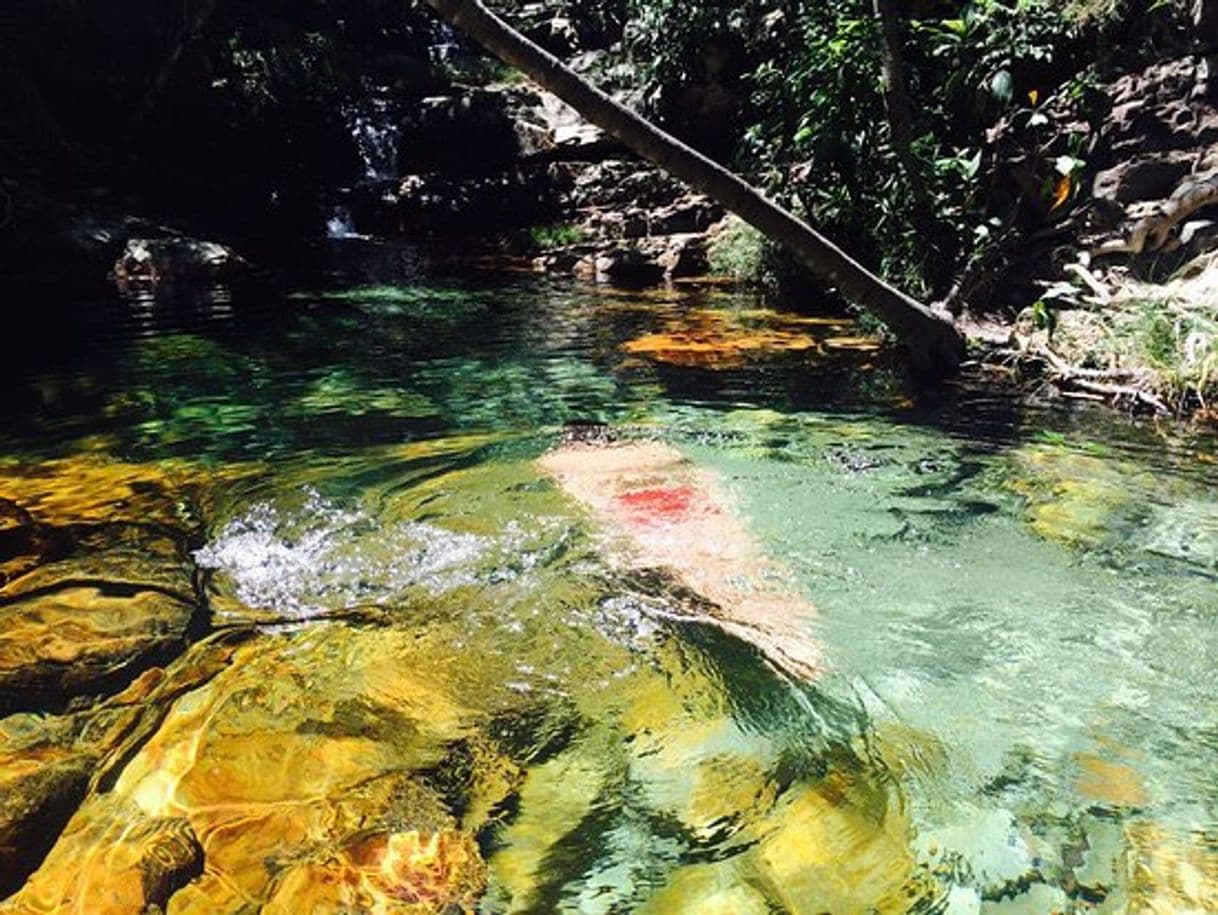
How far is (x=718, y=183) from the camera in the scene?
5512mm

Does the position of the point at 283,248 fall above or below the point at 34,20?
below

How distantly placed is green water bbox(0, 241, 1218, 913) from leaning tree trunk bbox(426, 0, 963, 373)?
0.52 meters

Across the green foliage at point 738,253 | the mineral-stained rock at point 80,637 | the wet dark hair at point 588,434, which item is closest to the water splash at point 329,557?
the mineral-stained rock at point 80,637

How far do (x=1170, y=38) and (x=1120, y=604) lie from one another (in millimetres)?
7830

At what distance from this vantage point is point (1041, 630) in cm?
321

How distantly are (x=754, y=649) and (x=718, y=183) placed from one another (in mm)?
3350

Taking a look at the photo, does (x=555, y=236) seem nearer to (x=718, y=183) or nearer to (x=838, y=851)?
(x=718, y=183)

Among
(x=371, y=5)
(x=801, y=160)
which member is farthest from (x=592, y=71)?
(x=801, y=160)

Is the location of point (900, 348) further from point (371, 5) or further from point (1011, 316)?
point (371, 5)

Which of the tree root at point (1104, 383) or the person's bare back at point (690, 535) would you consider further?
the tree root at point (1104, 383)

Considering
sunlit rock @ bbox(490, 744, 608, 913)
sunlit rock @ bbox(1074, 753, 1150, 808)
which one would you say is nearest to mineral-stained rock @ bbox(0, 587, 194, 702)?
sunlit rock @ bbox(490, 744, 608, 913)

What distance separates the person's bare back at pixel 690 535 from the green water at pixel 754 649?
118 mm

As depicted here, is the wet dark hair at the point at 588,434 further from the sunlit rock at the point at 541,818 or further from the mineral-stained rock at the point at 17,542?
the sunlit rock at the point at 541,818

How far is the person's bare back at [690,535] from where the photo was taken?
10.7 ft
